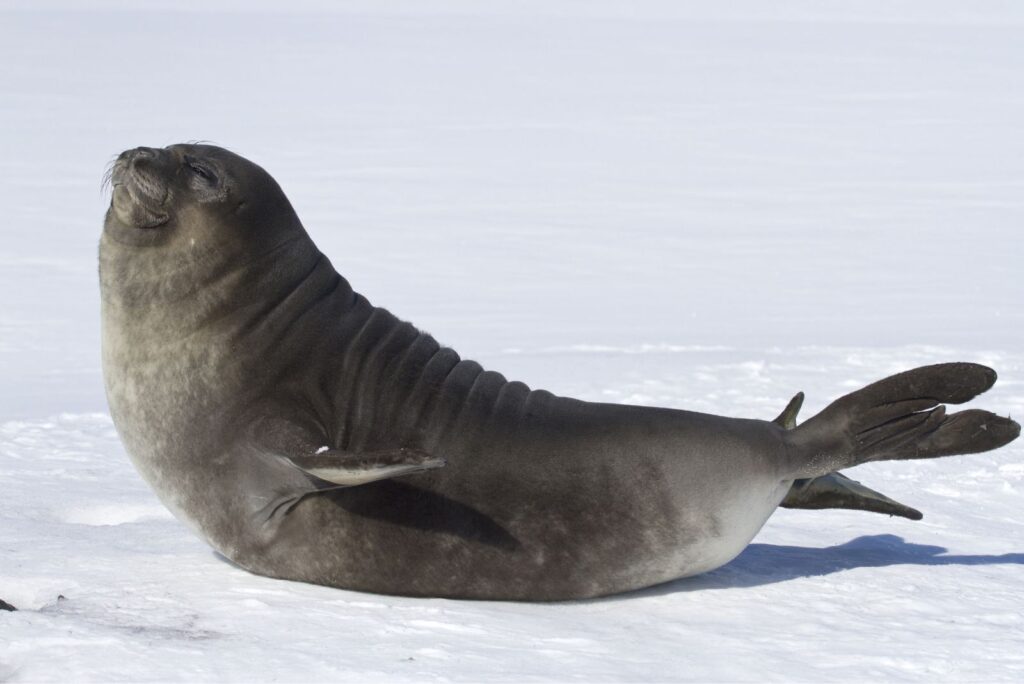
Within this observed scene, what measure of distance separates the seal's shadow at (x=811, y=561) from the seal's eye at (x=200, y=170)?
5.92ft

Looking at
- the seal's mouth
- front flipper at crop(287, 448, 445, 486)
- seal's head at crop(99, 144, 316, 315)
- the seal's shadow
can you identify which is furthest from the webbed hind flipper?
the seal's mouth

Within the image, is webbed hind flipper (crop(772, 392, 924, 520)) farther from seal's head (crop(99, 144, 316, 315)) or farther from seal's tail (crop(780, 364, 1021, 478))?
seal's head (crop(99, 144, 316, 315))

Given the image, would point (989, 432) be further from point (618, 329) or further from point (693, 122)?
point (693, 122)

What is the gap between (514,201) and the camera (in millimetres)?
14609

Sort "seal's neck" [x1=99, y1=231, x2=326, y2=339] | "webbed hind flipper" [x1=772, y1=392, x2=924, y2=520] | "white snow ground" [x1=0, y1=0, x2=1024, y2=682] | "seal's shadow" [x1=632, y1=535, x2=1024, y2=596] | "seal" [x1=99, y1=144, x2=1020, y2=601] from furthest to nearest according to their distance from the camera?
"webbed hind flipper" [x1=772, y1=392, x2=924, y2=520] < "seal's shadow" [x1=632, y1=535, x2=1024, y2=596] < "seal's neck" [x1=99, y1=231, x2=326, y2=339] < "seal" [x1=99, y1=144, x2=1020, y2=601] < "white snow ground" [x1=0, y1=0, x2=1024, y2=682]

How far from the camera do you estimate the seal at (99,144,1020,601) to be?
14.0ft

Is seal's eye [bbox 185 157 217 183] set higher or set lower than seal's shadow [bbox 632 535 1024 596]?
higher

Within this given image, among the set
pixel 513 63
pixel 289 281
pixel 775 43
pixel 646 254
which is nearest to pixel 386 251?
pixel 646 254

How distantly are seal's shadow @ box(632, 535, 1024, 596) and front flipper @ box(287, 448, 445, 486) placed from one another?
992mm

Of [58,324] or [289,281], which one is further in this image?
[58,324]

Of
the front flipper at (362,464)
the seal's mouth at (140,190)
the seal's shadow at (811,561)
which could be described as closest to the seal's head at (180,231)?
the seal's mouth at (140,190)

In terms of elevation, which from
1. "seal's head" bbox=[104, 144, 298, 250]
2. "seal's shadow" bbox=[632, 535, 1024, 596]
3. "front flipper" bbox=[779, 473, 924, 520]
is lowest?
"seal's shadow" bbox=[632, 535, 1024, 596]

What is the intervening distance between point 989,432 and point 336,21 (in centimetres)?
2858

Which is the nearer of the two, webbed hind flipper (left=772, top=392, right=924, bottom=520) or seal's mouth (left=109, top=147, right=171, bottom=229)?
seal's mouth (left=109, top=147, right=171, bottom=229)
